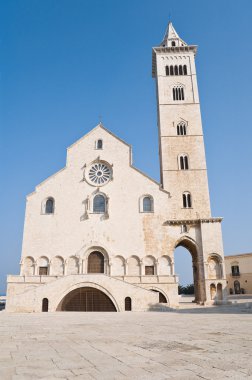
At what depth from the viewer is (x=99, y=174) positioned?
3256 centimetres

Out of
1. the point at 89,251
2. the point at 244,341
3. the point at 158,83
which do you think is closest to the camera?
the point at 244,341

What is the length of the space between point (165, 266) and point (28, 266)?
12.8 m

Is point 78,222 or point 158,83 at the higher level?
point 158,83

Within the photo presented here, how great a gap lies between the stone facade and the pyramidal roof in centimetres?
3192

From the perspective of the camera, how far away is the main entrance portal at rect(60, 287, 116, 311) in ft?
82.1

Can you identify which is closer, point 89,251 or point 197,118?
point 89,251

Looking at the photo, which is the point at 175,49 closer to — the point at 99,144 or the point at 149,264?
the point at 99,144

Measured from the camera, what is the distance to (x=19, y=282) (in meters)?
28.0

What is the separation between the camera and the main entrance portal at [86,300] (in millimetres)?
25011

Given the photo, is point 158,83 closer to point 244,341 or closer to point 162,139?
point 162,139

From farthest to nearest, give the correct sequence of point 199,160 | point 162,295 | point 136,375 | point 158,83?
point 158,83 < point 199,160 < point 162,295 < point 136,375

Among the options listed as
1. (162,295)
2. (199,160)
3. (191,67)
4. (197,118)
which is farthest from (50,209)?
(191,67)

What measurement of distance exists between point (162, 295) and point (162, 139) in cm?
1678

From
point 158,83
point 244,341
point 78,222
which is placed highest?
point 158,83
